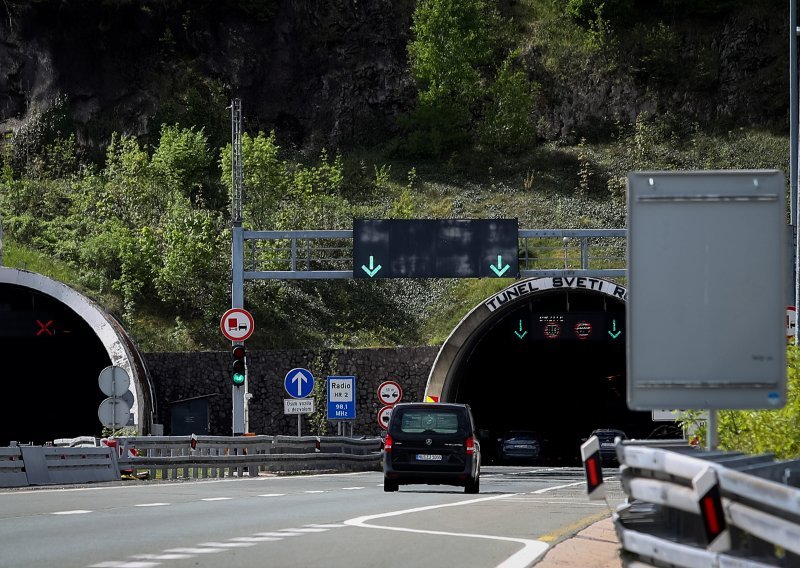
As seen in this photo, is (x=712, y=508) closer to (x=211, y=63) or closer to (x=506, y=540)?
(x=506, y=540)

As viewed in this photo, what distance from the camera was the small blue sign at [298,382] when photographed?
1588 inches

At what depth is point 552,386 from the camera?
220 feet

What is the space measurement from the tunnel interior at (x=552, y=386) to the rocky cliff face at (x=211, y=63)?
20.2 meters

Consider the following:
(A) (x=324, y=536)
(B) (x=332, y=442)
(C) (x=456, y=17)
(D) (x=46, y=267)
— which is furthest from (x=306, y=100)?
(A) (x=324, y=536)

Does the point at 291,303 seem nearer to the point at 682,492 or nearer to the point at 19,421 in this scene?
the point at 19,421

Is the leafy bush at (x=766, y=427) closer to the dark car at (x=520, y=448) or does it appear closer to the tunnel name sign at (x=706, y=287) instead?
the tunnel name sign at (x=706, y=287)

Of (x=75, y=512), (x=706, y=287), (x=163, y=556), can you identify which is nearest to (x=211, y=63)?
(x=75, y=512)

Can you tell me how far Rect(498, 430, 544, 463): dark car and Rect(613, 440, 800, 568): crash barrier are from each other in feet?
160

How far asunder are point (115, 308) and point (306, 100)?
22.8 meters

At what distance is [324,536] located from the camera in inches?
628

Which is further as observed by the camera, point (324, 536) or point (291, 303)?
point (291, 303)

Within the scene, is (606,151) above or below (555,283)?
above

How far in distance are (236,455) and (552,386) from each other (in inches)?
1268

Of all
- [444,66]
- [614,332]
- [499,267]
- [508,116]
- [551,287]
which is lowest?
[614,332]
